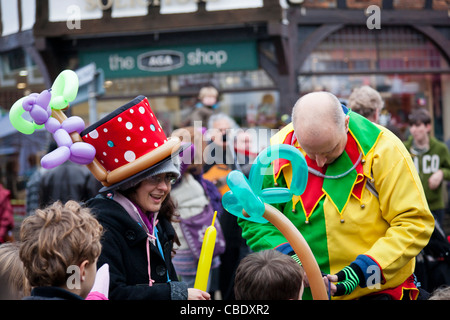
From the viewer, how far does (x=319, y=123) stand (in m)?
2.60

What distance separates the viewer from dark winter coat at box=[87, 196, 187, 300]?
2424mm

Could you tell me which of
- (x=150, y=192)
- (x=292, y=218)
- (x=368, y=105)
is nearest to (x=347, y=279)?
(x=292, y=218)

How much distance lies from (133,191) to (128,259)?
30cm

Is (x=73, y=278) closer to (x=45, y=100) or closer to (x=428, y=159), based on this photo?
(x=45, y=100)

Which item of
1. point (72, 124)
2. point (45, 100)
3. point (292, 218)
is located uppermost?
point (45, 100)

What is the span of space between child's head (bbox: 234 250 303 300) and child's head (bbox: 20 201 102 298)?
0.57 metres

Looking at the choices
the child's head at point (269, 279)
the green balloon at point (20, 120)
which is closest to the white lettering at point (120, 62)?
the green balloon at point (20, 120)

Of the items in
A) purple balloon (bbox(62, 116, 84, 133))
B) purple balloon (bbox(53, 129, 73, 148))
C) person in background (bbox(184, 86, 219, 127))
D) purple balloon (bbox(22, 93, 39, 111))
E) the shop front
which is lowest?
purple balloon (bbox(53, 129, 73, 148))

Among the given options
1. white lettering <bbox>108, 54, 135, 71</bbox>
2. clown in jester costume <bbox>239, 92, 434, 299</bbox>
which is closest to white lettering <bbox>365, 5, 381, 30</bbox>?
clown in jester costume <bbox>239, 92, 434, 299</bbox>

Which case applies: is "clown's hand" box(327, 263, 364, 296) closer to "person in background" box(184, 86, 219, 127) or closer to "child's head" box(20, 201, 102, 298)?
"child's head" box(20, 201, 102, 298)
